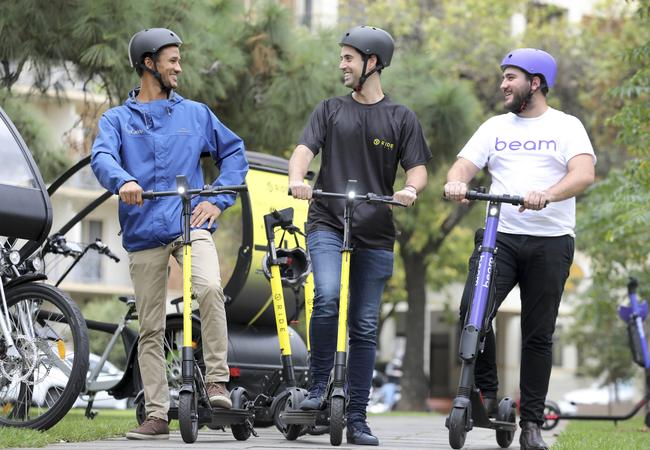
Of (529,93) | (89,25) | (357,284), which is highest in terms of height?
(89,25)

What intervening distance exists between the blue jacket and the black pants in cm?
149

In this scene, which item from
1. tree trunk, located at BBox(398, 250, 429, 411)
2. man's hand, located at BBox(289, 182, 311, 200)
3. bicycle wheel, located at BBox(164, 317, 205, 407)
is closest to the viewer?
man's hand, located at BBox(289, 182, 311, 200)

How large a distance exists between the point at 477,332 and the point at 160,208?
1.84 meters

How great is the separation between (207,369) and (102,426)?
111cm

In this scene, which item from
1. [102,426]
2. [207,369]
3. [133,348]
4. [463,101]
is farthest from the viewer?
[463,101]

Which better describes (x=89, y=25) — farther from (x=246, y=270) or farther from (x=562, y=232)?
(x=562, y=232)

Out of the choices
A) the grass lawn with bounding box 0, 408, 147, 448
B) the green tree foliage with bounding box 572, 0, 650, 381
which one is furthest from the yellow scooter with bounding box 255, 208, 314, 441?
the green tree foliage with bounding box 572, 0, 650, 381

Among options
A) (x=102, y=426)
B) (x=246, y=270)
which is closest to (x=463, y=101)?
(x=246, y=270)

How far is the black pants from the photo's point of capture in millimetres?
7051

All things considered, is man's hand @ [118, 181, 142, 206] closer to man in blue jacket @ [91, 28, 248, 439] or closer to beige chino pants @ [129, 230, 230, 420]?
man in blue jacket @ [91, 28, 248, 439]

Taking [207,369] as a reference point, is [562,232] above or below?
above

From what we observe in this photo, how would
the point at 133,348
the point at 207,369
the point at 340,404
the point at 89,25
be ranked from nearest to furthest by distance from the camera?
the point at 340,404
the point at 207,369
the point at 133,348
the point at 89,25

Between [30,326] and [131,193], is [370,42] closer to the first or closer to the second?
[131,193]

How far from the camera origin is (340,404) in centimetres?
688
